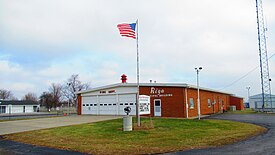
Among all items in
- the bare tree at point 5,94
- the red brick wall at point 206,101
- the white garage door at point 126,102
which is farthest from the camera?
the bare tree at point 5,94

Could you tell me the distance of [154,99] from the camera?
2834 cm

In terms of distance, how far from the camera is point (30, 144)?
451 inches

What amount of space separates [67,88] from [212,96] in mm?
50019

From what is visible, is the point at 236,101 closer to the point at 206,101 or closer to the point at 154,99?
the point at 206,101

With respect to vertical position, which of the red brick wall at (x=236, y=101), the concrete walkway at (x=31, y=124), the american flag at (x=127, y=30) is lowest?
the concrete walkway at (x=31, y=124)

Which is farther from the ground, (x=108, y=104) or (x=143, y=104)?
(x=143, y=104)

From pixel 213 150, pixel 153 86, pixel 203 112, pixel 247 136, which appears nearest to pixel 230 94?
pixel 203 112

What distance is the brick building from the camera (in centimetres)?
2688

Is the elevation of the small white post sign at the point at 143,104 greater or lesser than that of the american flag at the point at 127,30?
lesser

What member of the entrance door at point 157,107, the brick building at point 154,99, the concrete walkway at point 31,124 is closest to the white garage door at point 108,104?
the brick building at point 154,99

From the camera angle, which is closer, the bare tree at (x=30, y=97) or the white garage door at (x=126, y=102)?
the white garage door at (x=126, y=102)

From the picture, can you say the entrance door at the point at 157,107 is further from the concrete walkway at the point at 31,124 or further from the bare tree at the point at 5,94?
the bare tree at the point at 5,94

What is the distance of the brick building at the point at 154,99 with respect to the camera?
2688 centimetres

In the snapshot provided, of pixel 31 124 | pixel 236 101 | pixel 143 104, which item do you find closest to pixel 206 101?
pixel 143 104
